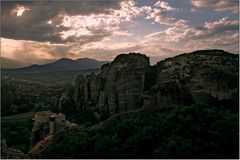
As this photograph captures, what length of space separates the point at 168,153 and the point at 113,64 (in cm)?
2569

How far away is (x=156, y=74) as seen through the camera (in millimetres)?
34094

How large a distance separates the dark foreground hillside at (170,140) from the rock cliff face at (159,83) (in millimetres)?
6075

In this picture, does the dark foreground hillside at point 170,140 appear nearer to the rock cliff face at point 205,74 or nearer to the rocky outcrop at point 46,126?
the rocky outcrop at point 46,126

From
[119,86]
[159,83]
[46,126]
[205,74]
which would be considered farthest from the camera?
[119,86]

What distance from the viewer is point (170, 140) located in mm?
13430

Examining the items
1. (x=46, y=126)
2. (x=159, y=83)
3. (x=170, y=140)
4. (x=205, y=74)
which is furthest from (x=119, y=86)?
(x=170, y=140)

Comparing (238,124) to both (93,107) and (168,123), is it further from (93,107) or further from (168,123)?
(93,107)

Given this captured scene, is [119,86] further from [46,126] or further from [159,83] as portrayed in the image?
[46,126]

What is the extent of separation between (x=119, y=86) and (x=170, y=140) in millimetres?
22706

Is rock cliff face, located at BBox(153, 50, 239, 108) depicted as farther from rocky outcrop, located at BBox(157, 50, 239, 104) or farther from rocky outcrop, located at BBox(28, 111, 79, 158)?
rocky outcrop, located at BBox(28, 111, 79, 158)

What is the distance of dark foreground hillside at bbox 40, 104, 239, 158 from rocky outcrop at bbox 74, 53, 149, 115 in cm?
1570

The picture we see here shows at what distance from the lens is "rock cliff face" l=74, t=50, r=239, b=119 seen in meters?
23.2

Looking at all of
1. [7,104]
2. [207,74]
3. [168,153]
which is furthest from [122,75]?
[168,153]

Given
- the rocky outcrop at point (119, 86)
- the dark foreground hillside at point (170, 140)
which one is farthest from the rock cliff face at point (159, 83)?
the dark foreground hillside at point (170, 140)
